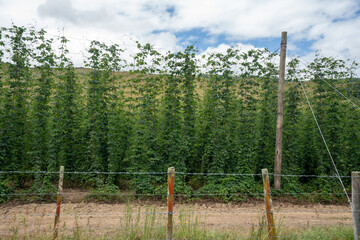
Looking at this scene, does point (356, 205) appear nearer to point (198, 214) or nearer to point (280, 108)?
point (198, 214)

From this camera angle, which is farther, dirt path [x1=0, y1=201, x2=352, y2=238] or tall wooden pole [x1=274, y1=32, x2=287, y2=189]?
tall wooden pole [x1=274, y1=32, x2=287, y2=189]

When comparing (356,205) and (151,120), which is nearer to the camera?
(356,205)

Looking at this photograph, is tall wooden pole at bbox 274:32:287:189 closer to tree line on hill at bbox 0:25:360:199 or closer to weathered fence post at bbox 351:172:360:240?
tree line on hill at bbox 0:25:360:199

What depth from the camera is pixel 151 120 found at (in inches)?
353

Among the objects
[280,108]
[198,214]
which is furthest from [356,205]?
[280,108]

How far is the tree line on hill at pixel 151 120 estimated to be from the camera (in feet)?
28.3

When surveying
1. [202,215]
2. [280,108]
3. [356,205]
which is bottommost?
[202,215]

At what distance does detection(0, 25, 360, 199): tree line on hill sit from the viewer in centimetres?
862

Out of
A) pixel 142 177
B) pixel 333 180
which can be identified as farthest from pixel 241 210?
pixel 333 180

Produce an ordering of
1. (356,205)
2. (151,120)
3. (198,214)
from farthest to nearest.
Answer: (151,120) < (198,214) < (356,205)

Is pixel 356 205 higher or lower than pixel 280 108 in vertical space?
lower

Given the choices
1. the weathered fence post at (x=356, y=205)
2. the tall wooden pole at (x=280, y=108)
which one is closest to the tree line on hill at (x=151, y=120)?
the tall wooden pole at (x=280, y=108)

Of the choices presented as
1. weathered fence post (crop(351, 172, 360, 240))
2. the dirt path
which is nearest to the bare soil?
the dirt path

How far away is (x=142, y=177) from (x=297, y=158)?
6348 mm
